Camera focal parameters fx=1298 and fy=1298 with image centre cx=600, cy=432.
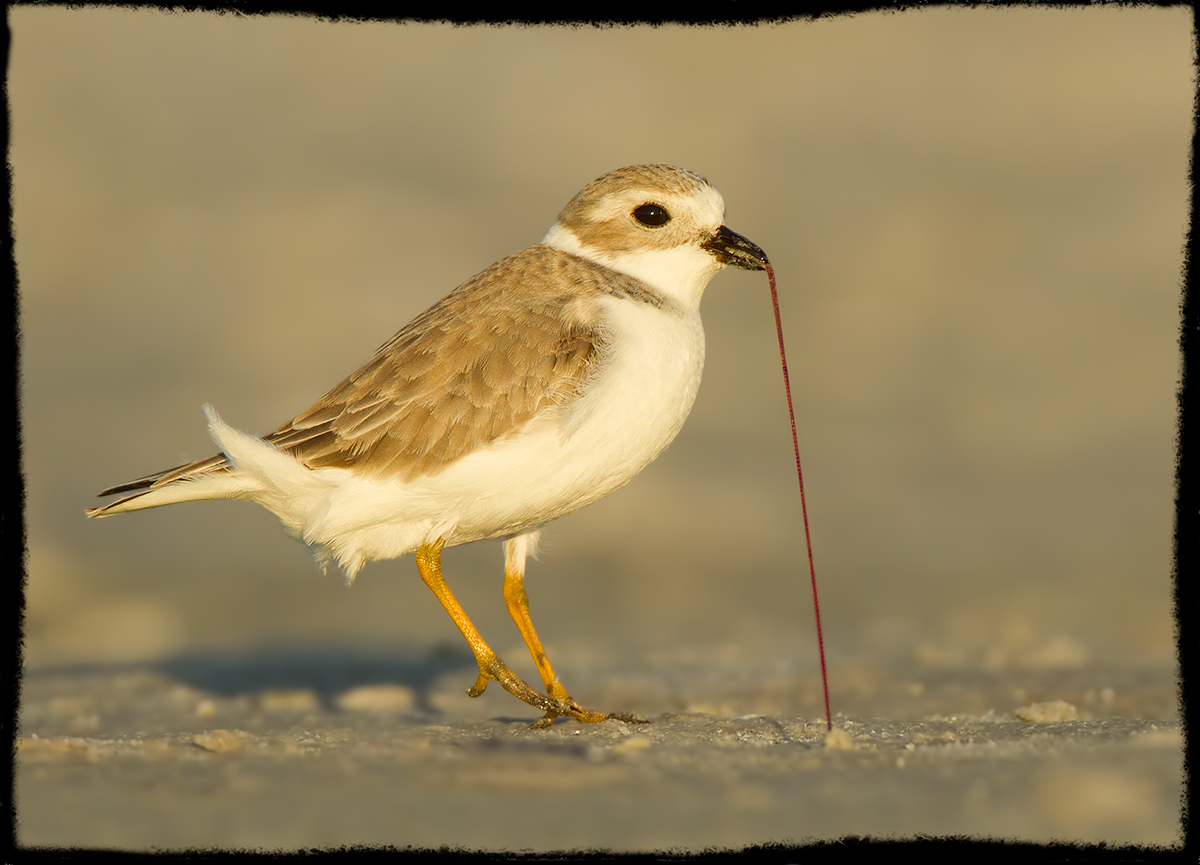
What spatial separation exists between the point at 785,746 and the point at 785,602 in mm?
5983

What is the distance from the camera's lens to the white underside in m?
6.23

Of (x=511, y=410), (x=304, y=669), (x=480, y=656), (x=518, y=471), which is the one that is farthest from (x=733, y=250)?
(x=304, y=669)

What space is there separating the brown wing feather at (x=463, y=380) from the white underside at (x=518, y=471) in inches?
3.3

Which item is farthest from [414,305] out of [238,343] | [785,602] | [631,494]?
[785,602]

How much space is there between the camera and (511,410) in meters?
6.30

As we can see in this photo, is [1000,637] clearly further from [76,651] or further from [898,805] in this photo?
[76,651]

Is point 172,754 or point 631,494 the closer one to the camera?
point 172,754

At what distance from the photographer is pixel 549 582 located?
39.7 ft

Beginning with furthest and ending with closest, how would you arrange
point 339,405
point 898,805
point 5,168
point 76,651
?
1. point 76,651
2. point 5,168
3. point 339,405
4. point 898,805

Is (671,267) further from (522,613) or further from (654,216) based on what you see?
(522,613)

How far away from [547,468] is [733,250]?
164cm

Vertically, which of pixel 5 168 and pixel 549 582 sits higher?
pixel 5 168

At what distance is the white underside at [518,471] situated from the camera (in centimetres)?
623

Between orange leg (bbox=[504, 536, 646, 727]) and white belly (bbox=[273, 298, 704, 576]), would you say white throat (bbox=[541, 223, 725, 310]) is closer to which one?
white belly (bbox=[273, 298, 704, 576])
